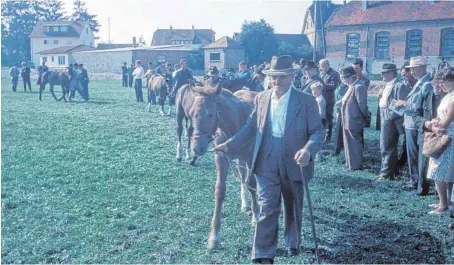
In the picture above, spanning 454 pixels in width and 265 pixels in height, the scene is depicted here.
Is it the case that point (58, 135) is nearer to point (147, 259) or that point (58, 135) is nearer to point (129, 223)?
point (129, 223)

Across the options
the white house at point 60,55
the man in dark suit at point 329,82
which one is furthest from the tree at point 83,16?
the man in dark suit at point 329,82

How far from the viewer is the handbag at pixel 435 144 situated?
19.1ft

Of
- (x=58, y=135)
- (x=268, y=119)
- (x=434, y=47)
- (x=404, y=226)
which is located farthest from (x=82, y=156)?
(x=434, y=47)

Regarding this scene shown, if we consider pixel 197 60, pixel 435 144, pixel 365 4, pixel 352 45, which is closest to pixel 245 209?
pixel 435 144

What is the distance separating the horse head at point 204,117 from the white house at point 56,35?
53.1m

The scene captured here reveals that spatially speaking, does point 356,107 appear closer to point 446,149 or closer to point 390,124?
point 390,124

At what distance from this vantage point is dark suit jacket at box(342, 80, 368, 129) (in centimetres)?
882

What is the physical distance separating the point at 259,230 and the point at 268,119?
1.19m

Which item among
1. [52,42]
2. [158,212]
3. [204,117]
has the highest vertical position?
[52,42]

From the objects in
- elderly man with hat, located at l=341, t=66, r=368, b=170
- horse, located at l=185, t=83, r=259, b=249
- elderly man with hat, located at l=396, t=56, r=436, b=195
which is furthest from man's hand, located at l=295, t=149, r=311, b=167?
elderly man with hat, located at l=341, t=66, r=368, b=170

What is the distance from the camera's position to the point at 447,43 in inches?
1404

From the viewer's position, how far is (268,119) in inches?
180

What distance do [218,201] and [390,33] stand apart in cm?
3923

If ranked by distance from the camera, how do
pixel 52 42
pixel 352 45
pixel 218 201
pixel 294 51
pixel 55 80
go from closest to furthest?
pixel 218 201
pixel 55 80
pixel 294 51
pixel 352 45
pixel 52 42
